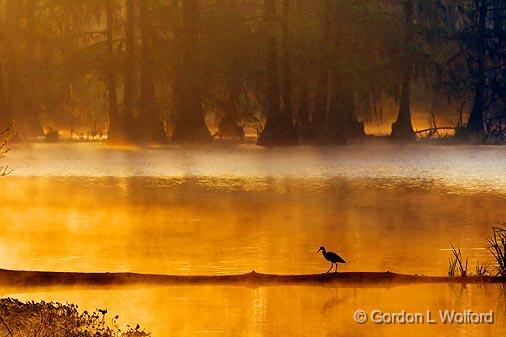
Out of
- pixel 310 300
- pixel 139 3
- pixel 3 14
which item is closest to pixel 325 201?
pixel 310 300

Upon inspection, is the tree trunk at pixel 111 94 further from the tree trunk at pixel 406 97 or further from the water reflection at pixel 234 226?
the water reflection at pixel 234 226

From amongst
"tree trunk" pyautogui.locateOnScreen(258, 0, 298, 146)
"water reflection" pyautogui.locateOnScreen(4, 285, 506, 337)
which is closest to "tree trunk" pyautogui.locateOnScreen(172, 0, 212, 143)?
"tree trunk" pyautogui.locateOnScreen(258, 0, 298, 146)

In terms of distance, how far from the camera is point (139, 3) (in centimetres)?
7000

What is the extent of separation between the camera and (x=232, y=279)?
15859 mm

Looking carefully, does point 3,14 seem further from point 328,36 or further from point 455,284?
point 455,284

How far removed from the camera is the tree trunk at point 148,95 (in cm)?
6675

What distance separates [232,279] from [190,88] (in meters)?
50.1

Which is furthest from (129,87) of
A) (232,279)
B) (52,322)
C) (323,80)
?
(52,322)

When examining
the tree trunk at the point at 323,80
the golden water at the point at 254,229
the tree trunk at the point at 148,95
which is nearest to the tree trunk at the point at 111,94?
the tree trunk at the point at 148,95

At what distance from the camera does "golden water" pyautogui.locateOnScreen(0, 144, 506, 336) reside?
14211mm

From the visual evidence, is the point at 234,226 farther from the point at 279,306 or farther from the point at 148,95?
the point at 148,95

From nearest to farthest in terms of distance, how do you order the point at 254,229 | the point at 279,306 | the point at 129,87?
the point at 279,306, the point at 254,229, the point at 129,87

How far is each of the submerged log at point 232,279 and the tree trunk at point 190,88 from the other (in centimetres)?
4889

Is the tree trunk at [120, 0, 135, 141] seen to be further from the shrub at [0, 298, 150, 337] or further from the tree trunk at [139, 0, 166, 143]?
the shrub at [0, 298, 150, 337]
